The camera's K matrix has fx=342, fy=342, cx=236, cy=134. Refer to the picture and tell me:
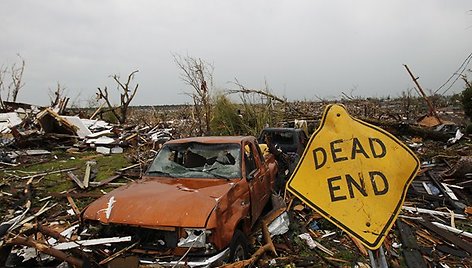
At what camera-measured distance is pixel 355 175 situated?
2711 millimetres

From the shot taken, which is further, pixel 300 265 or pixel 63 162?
pixel 63 162

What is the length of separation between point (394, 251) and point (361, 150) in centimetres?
347

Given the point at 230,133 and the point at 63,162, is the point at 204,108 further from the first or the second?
the point at 63,162

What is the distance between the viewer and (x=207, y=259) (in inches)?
143

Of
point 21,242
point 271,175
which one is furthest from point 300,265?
point 21,242

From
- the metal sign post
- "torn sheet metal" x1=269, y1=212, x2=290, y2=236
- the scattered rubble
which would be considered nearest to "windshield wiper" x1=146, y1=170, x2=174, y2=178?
the scattered rubble

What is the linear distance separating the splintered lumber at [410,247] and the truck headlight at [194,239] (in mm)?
3166

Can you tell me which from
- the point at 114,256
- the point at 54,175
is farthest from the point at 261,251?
the point at 54,175

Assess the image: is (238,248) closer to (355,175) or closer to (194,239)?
(194,239)

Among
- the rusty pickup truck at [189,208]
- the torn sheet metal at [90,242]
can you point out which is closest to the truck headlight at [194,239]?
the rusty pickup truck at [189,208]

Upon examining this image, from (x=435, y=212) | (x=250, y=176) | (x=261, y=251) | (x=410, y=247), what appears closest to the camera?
(x=261, y=251)

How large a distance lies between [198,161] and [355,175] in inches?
121

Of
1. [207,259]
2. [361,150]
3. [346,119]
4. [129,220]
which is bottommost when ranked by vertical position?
[207,259]

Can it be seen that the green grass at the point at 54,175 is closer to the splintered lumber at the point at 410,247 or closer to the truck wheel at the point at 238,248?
the truck wheel at the point at 238,248
